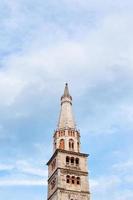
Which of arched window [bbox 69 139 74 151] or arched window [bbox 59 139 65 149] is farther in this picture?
arched window [bbox 59 139 65 149]

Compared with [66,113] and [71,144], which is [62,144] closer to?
[71,144]

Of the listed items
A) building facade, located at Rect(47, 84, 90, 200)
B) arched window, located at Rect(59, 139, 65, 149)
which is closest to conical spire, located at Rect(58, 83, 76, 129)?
building facade, located at Rect(47, 84, 90, 200)


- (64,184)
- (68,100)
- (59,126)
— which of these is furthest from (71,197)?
(68,100)

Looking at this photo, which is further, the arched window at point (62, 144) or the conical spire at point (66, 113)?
the conical spire at point (66, 113)

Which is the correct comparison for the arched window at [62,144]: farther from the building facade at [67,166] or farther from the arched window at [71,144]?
the arched window at [71,144]

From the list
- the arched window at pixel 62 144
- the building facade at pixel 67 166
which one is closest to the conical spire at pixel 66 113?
the building facade at pixel 67 166

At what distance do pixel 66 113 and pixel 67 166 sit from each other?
47.9 feet

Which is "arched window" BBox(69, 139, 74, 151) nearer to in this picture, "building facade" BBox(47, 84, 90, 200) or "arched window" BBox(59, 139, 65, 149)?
"building facade" BBox(47, 84, 90, 200)

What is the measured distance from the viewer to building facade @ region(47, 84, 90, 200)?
8238 centimetres

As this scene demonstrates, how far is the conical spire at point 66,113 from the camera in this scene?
93887mm

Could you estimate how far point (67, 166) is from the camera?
85.6m

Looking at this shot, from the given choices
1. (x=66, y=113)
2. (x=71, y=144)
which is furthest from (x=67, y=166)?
(x=66, y=113)

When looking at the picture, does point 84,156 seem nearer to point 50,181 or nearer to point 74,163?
point 74,163

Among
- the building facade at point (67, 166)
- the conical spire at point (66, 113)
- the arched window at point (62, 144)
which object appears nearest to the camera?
the building facade at point (67, 166)
